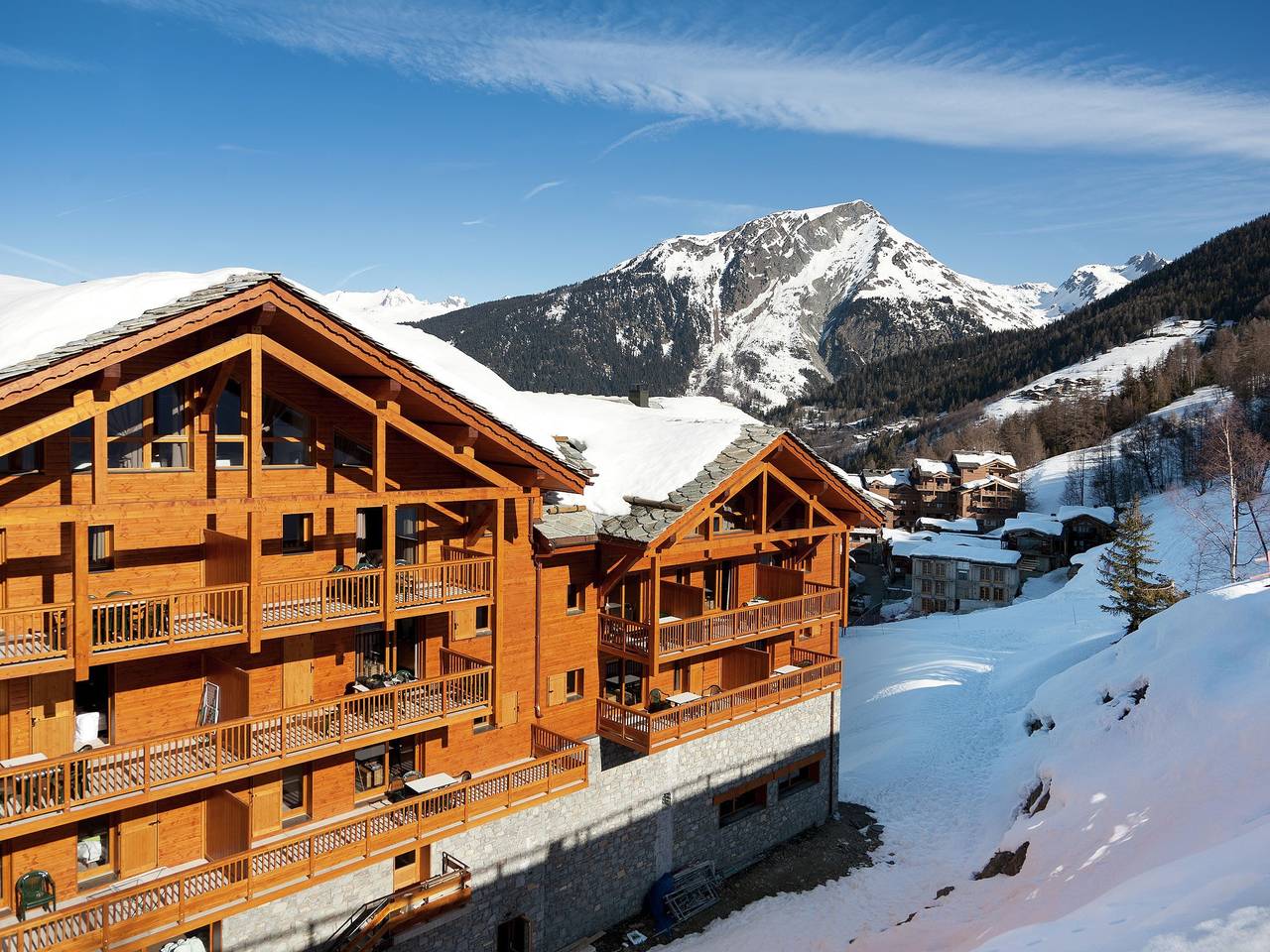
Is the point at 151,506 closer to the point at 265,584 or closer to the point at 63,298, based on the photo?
the point at 265,584

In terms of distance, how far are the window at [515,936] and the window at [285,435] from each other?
10914mm

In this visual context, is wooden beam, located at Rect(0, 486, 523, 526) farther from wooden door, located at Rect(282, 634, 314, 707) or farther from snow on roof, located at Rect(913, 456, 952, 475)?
snow on roof, located at Rect(913, 456, 952, 475)

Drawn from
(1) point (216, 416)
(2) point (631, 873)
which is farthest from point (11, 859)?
(2) point (631, 873)

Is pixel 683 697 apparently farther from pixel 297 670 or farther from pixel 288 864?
pixel 288 864

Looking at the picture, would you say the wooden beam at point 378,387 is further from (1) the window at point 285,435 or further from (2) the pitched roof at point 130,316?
(1) the window at point 285,435

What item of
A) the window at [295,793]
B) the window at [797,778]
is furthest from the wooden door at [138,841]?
the window at [797,778]

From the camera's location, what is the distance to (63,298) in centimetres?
1473

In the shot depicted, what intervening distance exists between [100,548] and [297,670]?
4.12 metres

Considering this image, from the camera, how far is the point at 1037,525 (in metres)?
91.5

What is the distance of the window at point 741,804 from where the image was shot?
23439 millimetres

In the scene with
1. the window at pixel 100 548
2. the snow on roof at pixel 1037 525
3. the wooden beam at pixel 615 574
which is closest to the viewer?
the window at pixel 100 548

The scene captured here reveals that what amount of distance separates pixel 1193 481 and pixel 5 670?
108745mm

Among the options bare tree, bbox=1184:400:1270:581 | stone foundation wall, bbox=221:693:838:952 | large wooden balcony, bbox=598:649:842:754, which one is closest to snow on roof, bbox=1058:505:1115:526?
bare tree, bbox=1184:400:1270:581

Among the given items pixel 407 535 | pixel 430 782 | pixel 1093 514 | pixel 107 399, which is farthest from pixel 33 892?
pixel 1093 514
